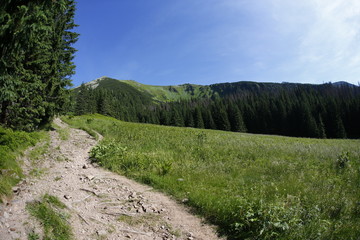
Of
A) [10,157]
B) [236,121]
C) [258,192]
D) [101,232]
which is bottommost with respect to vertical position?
[101,232]

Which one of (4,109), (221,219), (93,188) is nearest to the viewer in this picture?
(221,219)

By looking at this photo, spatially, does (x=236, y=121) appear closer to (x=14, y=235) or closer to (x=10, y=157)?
(x=10, y=157)

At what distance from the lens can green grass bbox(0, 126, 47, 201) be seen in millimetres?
5320

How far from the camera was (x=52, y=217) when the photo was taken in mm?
4172

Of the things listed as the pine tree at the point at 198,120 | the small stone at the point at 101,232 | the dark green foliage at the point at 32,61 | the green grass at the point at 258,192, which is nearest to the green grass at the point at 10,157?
the dark green foliage at the point at 32,61

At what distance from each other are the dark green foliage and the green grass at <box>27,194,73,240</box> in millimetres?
5554

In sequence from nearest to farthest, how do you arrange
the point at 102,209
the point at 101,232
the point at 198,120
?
the point at 101,232 < the point at 102,209 < the point at 198,120

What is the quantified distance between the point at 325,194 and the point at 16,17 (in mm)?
11917

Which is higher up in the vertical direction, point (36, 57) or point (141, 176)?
point (36, 57)

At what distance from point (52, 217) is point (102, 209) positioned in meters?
1.48

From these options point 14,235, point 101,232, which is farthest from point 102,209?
point 14,235

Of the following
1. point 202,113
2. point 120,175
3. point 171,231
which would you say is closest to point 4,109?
point 120,175

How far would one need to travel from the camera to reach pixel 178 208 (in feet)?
18.5

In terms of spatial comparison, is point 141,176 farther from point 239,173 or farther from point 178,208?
point 239,173
